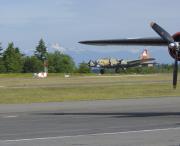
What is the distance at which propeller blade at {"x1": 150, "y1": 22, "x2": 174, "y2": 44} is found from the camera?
84.8 feet

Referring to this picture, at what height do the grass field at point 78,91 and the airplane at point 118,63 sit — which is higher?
the airplane at point 118,63

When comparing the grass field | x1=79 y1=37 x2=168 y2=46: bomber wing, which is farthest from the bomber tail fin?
x1=79 y1=37 x2=168 y2=46: bomber wing

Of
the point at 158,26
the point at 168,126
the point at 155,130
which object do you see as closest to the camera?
the point at 155,130

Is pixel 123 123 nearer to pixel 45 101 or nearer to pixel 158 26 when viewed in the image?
pixel 158 26

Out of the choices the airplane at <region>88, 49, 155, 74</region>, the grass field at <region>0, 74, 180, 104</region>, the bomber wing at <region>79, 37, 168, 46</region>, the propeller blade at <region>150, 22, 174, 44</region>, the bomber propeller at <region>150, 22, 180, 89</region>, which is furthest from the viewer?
the airplane at <region>88, 49, 155, 74</region>

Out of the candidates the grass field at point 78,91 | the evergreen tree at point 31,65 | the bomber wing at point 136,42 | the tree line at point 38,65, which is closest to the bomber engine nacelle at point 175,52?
the bomber wing at point 136,42

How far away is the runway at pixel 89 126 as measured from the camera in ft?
51.9

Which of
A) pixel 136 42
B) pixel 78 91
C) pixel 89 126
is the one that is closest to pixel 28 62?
pixel 78 91

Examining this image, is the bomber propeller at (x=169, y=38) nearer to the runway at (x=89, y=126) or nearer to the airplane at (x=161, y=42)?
the airplane at (x=161, y=42)

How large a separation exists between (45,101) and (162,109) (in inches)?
375

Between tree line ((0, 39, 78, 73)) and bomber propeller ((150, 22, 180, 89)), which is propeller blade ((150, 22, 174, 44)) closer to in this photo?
bomber propeller ((150, 22, 180, 89))

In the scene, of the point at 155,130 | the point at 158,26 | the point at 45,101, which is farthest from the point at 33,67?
the point at 155,130

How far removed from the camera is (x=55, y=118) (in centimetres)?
2388

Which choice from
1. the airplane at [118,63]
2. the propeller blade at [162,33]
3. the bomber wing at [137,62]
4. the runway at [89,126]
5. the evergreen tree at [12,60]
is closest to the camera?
the runway at [89,126]
